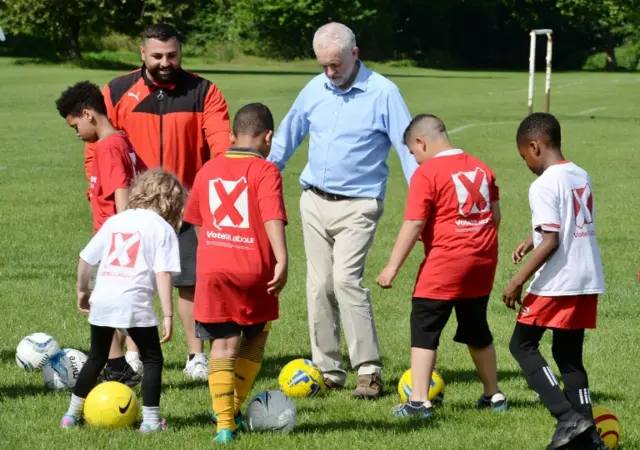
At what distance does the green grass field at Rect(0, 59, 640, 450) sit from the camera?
22.3 feet

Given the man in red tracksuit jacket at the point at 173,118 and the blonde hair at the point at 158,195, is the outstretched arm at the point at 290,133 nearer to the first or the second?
the man in red tracksuit jacket at the point at 173,118

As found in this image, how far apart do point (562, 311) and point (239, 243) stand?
1781 mm

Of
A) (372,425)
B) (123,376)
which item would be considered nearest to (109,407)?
(123,376)

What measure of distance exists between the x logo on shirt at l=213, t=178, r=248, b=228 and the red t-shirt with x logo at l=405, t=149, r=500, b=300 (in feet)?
3.27

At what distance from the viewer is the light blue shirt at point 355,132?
26.2 ft

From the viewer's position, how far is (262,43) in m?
85.1

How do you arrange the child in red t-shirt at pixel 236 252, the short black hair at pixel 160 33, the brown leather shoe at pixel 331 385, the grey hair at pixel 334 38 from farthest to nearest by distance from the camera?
the brown leather shoe at pixel 331 385 → the short black hair at pixel 160 33 → the grey hair at pixel 334 38 → the child in red t-shirt at pixel 236 252

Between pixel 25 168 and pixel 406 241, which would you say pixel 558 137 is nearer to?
pixel 406 241

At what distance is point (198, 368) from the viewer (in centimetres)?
834

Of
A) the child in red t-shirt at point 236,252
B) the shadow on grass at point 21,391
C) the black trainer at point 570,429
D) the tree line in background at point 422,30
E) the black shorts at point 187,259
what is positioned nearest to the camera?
the black trainer at point 570,429

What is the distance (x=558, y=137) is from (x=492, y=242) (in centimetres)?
83

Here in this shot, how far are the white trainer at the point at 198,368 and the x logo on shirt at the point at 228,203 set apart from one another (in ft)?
6.90

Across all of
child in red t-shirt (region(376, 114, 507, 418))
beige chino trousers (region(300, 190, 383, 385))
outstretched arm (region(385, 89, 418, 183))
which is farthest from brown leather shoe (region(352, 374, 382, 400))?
outstretched arm (region(385, 89, 418, 183))

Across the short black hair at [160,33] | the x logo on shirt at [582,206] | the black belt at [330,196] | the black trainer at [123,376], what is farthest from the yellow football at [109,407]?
the x logo on shirt at [582,206]
